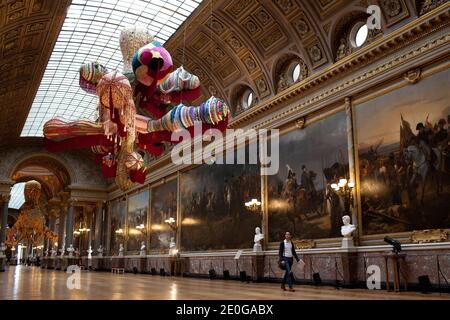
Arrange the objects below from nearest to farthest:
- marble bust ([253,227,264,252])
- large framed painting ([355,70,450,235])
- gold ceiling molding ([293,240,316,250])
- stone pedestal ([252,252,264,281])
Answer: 1. large framed painting ([355,70,450,235])
2. gold ceiling molding ([293,240,316,250])
3. stone pedestal ([252,252,264,281])
4. marble bust ([253,227,264,252])

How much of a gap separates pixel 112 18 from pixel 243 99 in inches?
265

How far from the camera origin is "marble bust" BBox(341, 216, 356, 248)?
12.2 metres

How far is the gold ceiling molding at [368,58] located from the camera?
429 inches

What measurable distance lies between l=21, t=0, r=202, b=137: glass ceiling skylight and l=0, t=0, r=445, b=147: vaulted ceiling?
79 centimetres

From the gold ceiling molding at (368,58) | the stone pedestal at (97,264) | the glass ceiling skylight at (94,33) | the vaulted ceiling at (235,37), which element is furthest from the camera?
the stone pedestal at (97,264)

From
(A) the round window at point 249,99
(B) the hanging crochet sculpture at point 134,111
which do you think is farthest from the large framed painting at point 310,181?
(B) the hanging crochet sculpture at point 134,111

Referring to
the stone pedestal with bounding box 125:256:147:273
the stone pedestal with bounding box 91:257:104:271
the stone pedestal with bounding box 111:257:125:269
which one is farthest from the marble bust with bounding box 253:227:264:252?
the stone pedestal with bounding box 91:257:104:271

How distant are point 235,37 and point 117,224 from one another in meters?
20.6

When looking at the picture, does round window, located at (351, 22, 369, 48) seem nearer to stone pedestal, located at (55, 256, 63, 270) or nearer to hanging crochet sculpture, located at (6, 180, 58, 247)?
stone pedestal, located at (55, 256, 63, 270)

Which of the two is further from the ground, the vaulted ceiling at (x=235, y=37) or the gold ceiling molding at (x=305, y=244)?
the vaulted ceiling at (x=235, y=37)

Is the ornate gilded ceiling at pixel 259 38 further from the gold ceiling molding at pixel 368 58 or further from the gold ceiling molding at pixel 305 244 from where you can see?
the gold ceiling molding at pixel 305 244

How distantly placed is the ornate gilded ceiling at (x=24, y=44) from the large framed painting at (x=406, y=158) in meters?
11.1

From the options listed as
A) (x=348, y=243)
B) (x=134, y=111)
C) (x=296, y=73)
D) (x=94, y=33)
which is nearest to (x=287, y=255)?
(x=348, y=243)

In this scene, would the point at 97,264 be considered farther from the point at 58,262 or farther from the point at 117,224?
the point at 58,262
